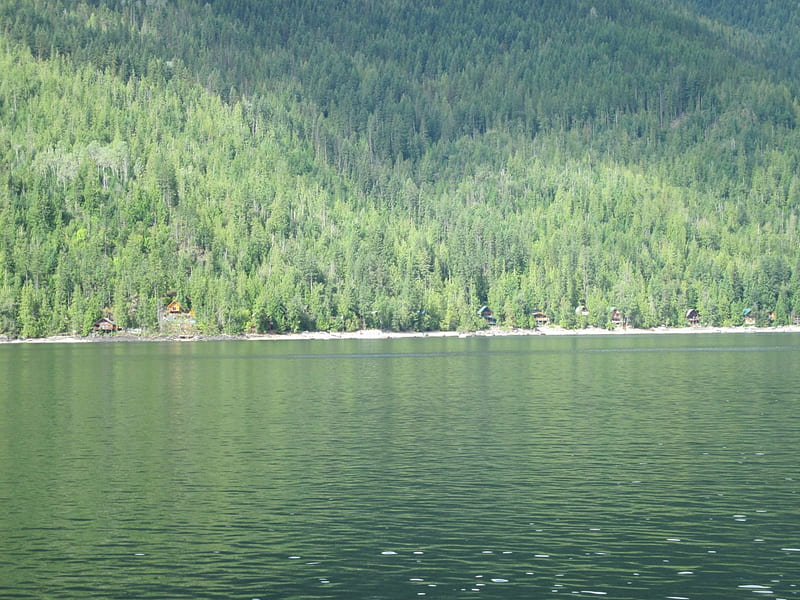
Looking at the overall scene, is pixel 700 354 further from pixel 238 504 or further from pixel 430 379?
pixel 238 504

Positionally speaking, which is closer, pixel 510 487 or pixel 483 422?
pixel 510 487

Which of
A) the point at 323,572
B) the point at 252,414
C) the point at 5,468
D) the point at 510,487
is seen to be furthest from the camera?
the point at 252,414

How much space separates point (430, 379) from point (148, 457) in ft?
191

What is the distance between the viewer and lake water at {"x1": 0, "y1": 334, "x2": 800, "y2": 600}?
37656mm

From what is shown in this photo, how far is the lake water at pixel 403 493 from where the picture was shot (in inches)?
1483

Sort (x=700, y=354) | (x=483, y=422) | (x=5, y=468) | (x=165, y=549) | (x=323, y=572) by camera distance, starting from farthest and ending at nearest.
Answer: (x=700, y=354) → (x=483, y=422) → (x=5, y=468) → (x=165, y=549) → (x=323, y=572)

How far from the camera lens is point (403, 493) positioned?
Answer: 5141 cm

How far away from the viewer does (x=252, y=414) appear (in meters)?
83.9

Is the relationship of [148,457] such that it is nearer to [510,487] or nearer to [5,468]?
[5,468]

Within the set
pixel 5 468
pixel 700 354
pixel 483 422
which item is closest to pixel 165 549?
pixel 5 468

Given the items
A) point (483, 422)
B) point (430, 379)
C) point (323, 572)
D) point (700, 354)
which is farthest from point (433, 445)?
point (700, 354)

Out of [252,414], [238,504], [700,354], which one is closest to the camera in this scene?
[238,504]

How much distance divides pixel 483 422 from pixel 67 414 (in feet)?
98.0

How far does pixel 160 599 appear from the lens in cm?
3553
